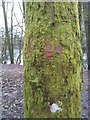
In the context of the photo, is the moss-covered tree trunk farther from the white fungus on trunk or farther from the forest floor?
the forest floor

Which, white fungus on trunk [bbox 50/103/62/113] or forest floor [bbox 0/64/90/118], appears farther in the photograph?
forest floor [bbox 0/64/90/118]

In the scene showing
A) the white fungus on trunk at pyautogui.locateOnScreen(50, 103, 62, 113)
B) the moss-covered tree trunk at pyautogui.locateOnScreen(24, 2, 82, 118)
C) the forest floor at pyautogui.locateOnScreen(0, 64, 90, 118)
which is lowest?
the forest floor at pyautogui.locateOnScreen(0, 64, 90, 118)

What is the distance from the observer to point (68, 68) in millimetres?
807

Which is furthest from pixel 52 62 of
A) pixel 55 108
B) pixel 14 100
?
pixel 14 100

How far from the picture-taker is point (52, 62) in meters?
0.80

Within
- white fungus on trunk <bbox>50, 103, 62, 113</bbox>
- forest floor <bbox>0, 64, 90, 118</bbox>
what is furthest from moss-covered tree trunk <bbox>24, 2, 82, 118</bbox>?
forest floor <bbox>0, 64, 90, 118</bbox>

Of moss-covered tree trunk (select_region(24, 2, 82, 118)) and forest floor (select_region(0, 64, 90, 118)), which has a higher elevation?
moss-covered tree trunk (select_region(24, 2, 82, 118))

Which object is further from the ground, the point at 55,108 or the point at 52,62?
the point at 52,62

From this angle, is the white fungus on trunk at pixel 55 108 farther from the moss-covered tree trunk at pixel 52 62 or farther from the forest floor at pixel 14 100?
the forest floor at pixel 14 100

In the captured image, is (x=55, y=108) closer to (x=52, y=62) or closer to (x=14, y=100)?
(x=52, y=62)

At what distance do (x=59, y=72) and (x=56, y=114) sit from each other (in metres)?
0.13

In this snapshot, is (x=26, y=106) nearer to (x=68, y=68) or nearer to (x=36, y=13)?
(x=68, y=68)

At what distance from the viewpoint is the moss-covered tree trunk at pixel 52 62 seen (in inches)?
31.7

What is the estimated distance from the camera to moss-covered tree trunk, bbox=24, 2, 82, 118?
80cm
